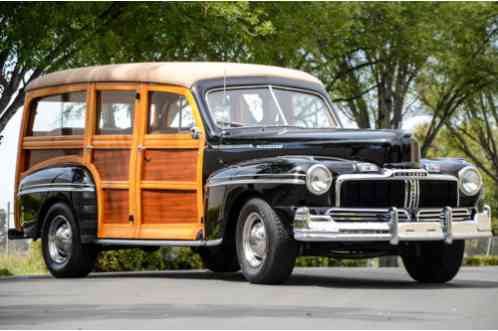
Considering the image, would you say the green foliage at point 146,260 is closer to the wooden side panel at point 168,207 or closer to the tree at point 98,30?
the tree at point 98,30

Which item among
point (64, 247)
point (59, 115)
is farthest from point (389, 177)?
point (59, 115)

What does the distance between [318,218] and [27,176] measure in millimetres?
5119

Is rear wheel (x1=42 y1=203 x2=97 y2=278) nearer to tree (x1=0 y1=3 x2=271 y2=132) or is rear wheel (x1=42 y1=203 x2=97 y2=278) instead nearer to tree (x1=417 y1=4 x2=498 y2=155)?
tree (x1=0 y1=3 x2=271 y2=132)

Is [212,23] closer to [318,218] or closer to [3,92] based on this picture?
[3,92]

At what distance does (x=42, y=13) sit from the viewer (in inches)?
851

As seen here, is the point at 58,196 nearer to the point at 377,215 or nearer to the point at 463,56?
the point at 377,215

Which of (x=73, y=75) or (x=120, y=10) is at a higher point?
(x=120, y=10)

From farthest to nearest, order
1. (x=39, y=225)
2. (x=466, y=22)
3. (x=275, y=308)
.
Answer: (x=466, y=22), (x=39, y=225), (x=275, y=308)

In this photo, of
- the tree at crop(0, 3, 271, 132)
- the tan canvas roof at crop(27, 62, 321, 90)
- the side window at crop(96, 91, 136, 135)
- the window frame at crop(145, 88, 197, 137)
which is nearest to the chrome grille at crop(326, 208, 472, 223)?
the window frame at crop(145, 88, 197, 137)

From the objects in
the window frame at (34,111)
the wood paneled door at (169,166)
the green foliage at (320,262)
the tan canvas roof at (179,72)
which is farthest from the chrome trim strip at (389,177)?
the green foliage at (320,262)

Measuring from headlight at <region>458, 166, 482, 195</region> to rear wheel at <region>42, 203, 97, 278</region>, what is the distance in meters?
4.46

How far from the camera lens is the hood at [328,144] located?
13.1 meters

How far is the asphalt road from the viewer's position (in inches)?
358

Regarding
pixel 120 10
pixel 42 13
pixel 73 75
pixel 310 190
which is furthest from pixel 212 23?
pixel 310 190
